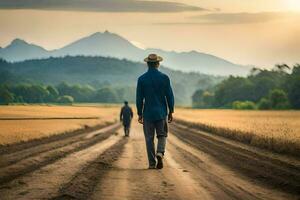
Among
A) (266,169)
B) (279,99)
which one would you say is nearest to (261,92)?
(279,99)

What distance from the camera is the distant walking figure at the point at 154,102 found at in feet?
47.3

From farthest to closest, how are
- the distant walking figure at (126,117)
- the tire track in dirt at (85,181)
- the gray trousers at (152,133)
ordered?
the distant walking figure at (126,117) < the gray trousers at (152,133) < the tire track in dirt at (85,181)

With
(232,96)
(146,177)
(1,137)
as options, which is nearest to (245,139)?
(1,137)

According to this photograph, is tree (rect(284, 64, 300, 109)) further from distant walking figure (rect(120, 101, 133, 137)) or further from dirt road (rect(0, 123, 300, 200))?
dirt road (rect(0, 123, 300, 200))

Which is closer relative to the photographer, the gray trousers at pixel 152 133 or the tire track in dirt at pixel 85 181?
the tire track in dirt at pixel 85 181

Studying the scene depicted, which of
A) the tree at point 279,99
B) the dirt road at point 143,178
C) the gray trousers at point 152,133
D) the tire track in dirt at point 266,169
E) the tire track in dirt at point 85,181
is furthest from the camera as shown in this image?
the tree at point 279,99

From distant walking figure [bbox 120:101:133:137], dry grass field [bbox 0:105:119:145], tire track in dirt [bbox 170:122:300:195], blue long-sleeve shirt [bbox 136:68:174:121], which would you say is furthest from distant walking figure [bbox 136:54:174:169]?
distant walking figure [bbox 120:101:133:137]

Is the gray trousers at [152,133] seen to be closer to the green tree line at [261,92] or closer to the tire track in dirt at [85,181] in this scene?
the tire track in dirt at [85,181]

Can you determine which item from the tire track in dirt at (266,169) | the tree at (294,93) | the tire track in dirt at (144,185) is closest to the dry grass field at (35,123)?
the tire track in dirt at (266,169)

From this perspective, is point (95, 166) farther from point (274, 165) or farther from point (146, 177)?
point (274, 165)

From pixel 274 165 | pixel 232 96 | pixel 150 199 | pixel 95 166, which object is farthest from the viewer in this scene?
pixel 232 96

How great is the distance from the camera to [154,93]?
1457 cm

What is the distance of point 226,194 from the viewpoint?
9.53 m

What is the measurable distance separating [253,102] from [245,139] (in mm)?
128736
